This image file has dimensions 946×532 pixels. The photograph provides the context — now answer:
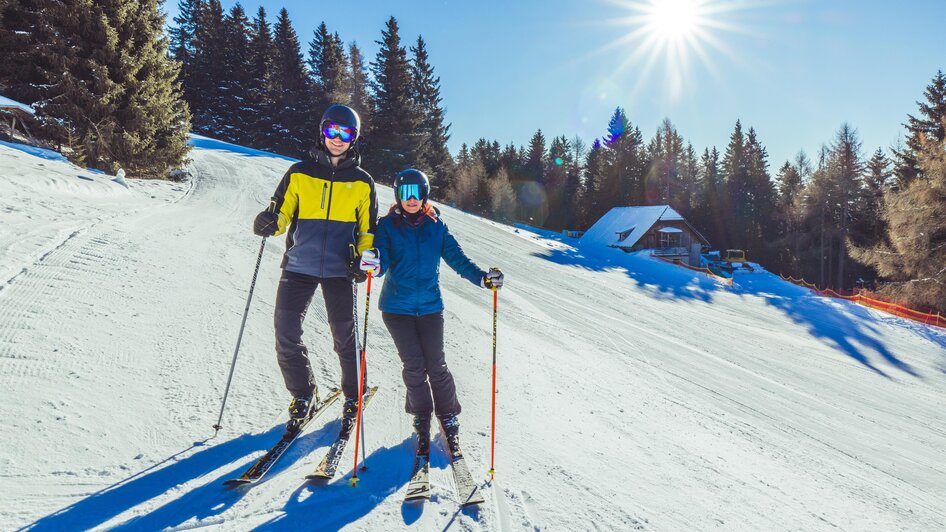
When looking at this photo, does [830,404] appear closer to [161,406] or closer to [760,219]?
[161,406]

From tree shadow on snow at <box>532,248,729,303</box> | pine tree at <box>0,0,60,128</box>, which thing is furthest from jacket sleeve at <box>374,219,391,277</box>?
pine tree at <box>0,0,60,128</box>

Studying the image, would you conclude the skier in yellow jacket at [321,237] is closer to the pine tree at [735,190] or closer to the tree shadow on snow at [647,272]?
the tree shadow on snow at [647,272]

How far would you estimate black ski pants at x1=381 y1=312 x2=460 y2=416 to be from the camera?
126 inches

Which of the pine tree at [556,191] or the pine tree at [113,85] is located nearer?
the pine tree at [113,85]

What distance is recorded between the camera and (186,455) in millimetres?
2764

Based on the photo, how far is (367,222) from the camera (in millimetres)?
3365

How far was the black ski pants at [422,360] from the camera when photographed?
3201 millimetres

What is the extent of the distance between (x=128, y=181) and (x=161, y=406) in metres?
12.1

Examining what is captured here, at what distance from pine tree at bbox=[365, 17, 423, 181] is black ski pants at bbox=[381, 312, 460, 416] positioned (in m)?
32.8

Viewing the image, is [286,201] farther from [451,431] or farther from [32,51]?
[32,51]

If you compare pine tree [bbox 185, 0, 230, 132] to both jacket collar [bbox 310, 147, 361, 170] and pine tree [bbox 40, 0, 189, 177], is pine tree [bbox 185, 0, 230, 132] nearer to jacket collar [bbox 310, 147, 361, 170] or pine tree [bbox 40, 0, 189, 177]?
pine tree [bbox 40, 0, 189, 177]

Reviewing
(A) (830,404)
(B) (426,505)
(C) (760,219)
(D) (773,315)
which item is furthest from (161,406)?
(C) (760,219)

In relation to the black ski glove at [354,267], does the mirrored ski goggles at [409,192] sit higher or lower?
higher

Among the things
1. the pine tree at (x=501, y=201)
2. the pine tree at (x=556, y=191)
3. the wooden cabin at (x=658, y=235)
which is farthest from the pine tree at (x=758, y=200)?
the pine tree at (x=501, y=201)
